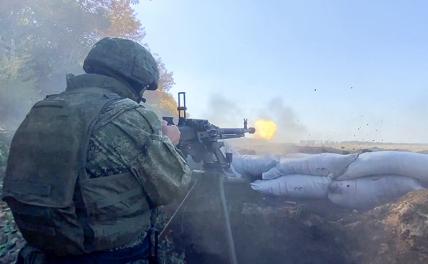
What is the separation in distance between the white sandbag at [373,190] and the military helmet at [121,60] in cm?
345

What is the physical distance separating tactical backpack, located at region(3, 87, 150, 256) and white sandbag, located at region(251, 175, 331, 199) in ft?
12.1

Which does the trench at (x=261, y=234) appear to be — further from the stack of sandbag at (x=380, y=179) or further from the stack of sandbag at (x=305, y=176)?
the stack of sandbag at (x=305, y=176)

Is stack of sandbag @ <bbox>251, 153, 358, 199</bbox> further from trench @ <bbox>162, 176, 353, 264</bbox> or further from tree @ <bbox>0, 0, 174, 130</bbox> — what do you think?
tree @ <bbox>0, 0, 174, 130</bbox>

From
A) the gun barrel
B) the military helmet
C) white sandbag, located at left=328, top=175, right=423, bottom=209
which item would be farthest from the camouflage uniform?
white sandbag, located at left=328, top=175, right=423, bottom=209

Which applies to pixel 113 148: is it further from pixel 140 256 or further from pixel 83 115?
pixel 140 256

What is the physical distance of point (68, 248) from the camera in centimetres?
185

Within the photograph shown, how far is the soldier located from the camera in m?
1.82

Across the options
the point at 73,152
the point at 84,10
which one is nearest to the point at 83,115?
the point at 73,152

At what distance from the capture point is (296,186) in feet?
17.6

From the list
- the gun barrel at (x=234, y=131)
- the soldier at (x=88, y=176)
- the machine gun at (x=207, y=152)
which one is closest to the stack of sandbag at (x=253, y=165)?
the gun barrel at (x=234, y=131)

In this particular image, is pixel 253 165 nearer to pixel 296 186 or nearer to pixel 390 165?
pixel 296 186

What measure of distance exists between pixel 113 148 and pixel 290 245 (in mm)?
2913

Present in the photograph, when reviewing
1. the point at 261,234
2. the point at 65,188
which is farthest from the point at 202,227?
the point at 65,188

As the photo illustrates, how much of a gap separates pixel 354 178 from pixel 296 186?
779 millimetres
